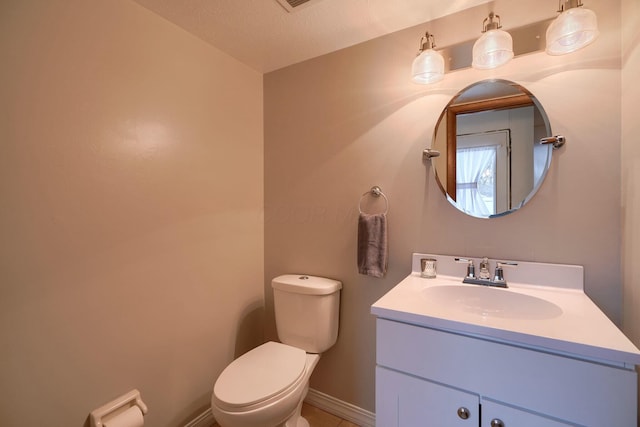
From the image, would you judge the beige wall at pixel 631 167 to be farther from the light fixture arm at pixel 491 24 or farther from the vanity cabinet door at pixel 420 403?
the vanity cabinet door at pixel 420 403

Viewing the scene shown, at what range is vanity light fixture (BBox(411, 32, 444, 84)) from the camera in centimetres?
127

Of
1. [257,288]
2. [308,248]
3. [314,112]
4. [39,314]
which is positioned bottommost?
[257,288]

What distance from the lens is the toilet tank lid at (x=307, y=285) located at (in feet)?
4.93

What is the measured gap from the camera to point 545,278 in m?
1.14

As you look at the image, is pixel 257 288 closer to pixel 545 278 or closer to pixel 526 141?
pixel 545 278

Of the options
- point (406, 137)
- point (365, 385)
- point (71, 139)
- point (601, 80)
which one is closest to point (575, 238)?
point (601, 80)

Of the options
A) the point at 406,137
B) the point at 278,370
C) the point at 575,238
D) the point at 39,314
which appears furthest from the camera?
the point at 406,137

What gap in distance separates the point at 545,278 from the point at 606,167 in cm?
48

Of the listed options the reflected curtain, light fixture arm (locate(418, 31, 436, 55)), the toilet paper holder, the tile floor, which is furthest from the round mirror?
the toilet paper holder

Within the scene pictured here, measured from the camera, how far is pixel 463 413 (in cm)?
83

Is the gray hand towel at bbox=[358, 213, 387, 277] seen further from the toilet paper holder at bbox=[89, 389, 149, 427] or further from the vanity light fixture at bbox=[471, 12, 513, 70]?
the toilet paper holder at bbox=[89, 389, 149, 427]

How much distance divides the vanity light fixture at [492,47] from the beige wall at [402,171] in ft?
0.29

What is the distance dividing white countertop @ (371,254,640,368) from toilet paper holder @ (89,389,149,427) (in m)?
1.12

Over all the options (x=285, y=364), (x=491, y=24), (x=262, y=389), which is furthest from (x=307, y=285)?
(x=491, y=24)
